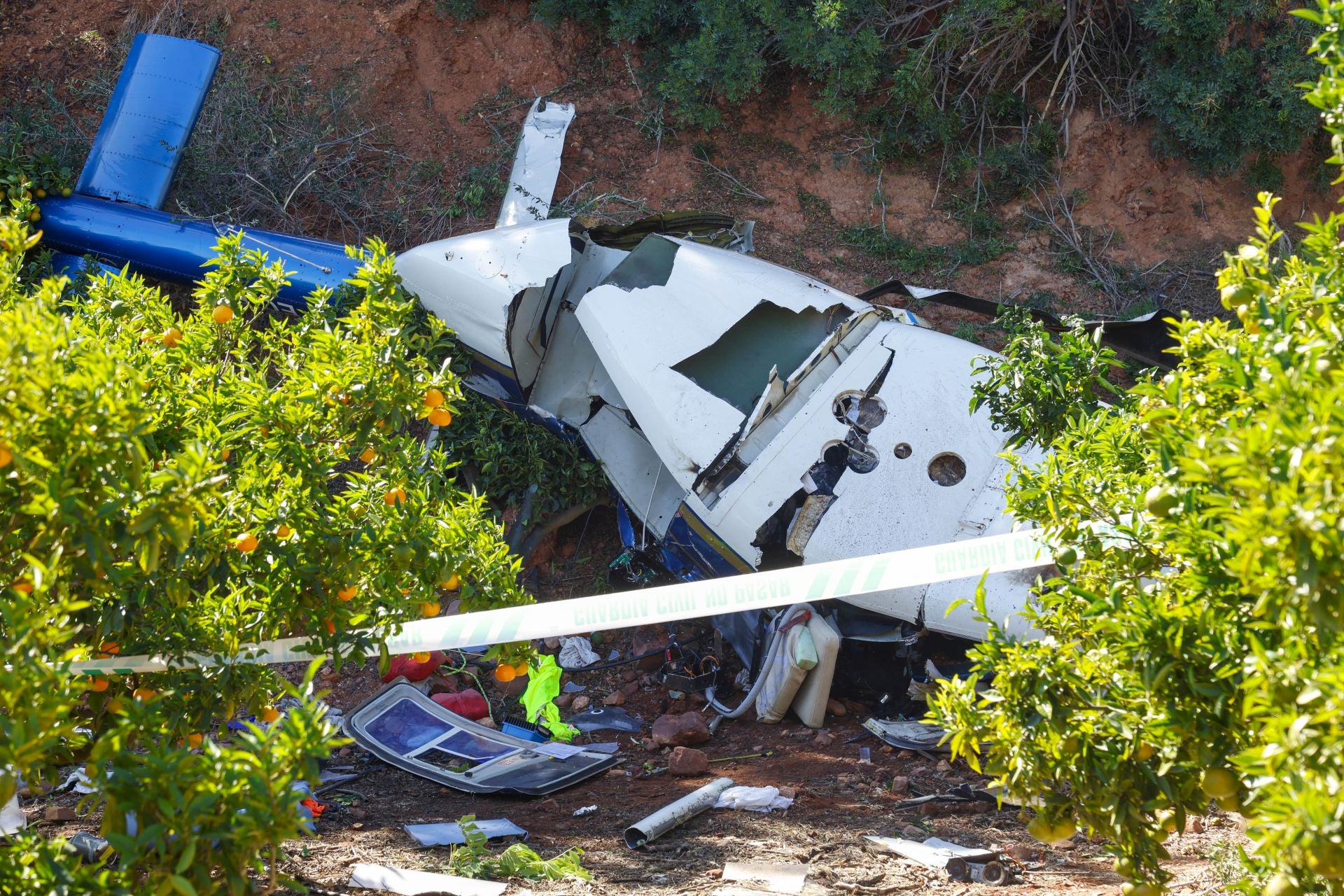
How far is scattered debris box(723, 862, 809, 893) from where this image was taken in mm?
3783

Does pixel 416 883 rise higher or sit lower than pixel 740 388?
lower

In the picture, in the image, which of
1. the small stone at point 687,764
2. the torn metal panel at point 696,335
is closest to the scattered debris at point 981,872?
the small stone at point 687,764

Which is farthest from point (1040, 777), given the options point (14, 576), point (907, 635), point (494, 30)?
point (494, 30)

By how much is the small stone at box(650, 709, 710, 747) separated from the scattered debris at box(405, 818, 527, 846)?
116 centimetres

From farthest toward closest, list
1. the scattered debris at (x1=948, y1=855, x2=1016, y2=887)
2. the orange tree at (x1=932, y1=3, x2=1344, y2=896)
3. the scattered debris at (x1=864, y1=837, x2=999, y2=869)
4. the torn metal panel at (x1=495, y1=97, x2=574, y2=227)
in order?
the torn metal panel at (x1=495, y1=97, x2=574, y2=227)
the scattered debris at (x1=864, y1=837, x2=999, y2=869)
the scattered debris at (x1=948, y1=855, x2=1016, y2=887)
the orange tree at (x1=932, y1=3, x2=1344, y2=896)

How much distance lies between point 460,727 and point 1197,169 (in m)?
8.00

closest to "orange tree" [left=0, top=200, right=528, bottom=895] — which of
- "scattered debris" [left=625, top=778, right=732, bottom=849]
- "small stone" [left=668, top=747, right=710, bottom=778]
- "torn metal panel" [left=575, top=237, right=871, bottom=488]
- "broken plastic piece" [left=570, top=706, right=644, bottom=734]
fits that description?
"scattered debris" [left=625, top=778, right=732, bottom=849]

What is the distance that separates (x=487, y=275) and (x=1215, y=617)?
5.16 meters

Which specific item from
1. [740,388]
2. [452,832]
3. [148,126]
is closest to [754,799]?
[452,832]

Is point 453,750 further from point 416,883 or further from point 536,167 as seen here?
point 536,167

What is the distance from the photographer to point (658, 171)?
10406mm

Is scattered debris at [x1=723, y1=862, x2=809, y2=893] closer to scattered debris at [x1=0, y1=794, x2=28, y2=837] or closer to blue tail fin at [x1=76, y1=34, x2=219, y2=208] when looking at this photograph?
scattered debris at [x1=0, y1=794, x2=28, y2=837]

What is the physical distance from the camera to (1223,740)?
6.98ft

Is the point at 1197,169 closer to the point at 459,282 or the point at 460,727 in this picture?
the point at 459,282
